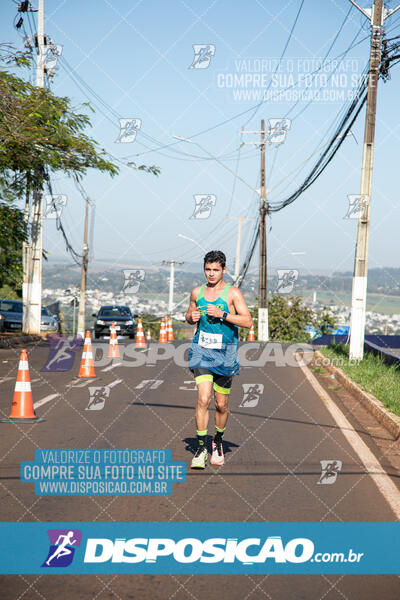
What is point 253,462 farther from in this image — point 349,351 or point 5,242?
point 5,242

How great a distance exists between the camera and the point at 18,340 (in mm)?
25234

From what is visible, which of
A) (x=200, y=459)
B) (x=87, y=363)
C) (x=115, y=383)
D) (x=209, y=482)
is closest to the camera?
(x=209, y=482)

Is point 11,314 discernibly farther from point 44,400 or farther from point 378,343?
point 44,400

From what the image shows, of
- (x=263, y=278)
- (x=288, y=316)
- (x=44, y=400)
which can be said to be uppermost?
(x=263, y=278)

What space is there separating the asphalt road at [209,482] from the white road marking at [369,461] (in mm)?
69

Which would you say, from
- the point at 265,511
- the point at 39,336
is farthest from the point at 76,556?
the point at 39,336

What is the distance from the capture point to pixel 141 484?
6.23 m

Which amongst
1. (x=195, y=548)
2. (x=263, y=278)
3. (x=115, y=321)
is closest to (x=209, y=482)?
(x=195, y=548)

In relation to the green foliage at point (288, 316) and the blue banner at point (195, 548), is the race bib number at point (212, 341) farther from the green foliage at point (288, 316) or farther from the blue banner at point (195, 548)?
the green foliage at point (288, 316)

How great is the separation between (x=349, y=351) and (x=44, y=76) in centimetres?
1728

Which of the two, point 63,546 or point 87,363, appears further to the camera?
point 87,363

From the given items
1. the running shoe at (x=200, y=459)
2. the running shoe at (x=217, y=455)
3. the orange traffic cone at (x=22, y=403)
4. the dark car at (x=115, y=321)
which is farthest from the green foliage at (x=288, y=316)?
the running shoe at (x=200, y=459)

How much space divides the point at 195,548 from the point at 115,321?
28.5 m

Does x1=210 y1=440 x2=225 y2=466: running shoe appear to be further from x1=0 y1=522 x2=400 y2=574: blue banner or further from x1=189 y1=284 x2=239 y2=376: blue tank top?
x1=0 y1=522 x2=400 y2=574: blue banner
